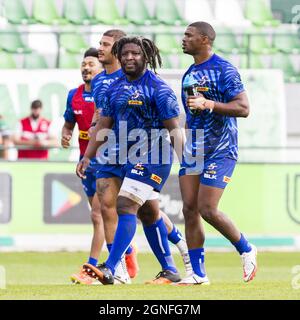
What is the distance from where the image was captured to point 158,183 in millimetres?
10438

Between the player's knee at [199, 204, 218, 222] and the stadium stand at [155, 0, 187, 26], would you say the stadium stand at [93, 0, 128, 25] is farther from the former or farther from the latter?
the player's knee at [199, 204, 218, 222]

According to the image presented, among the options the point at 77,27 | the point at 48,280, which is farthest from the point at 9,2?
the point at 48,280

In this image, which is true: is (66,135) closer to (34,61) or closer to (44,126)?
(44,126)

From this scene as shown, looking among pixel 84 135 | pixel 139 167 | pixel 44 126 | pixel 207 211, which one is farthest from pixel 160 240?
pixel 44 126

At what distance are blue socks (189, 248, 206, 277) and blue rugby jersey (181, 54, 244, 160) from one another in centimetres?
92

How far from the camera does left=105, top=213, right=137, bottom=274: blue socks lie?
10250 millimetres

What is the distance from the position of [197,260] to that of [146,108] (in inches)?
61.4

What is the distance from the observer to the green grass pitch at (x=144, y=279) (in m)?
9.20

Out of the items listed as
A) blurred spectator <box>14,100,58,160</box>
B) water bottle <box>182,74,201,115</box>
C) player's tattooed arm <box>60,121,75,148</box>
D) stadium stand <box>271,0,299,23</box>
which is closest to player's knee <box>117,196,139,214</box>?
water bottle <box>182,74,201,115</box>

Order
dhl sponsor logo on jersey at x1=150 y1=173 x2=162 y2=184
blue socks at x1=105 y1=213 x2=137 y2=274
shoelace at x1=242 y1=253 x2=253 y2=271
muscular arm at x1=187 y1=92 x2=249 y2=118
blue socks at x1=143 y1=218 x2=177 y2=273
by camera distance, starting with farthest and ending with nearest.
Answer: blue socks at x1=143 y1=218 x2=177 y2=273
shoelace at x1=242 y1=253 x2=253 y2=271
dhl sponsor logo on jersey at x1=150 y1=173 x2=162 y2=184
blue socks at x1=105 y1=213 x2=137 y2=274
muscular arm at x1=187 y1=92 x2=249 y2=118

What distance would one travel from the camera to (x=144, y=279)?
44.6ft

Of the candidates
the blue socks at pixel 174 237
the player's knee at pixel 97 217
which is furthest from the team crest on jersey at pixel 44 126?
the blue socks at pixel 174 237
